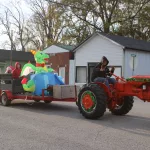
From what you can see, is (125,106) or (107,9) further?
(107,9)

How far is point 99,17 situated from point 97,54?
1580 cm

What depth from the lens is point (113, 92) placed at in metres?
9.33

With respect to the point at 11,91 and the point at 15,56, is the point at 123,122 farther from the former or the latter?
the point at 15,56

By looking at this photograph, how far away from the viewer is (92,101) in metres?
9.12

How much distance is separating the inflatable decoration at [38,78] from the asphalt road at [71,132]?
1485 mm

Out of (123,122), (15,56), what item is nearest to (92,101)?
(123,122)

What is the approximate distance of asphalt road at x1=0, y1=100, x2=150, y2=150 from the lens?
20.2ft

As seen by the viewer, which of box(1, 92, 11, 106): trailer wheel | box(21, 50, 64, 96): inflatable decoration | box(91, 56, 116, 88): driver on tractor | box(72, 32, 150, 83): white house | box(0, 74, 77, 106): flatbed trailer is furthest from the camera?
box(72, 32, 150, 83): white house

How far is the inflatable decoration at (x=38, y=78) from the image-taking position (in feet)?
37.4

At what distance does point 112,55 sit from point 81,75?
401 centimetres

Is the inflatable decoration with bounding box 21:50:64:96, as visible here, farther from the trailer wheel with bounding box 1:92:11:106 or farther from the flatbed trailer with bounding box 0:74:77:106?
the trailer wheel with bounding box 1:92:11:106

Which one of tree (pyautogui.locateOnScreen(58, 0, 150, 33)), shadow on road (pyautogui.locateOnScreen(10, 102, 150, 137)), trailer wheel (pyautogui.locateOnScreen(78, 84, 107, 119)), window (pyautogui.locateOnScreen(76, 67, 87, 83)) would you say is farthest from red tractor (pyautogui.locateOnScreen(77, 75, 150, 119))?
tree (pyautogui.locateOnScreen(58, 0, 150, 33))

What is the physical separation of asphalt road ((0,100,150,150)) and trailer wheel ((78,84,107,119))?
242mm

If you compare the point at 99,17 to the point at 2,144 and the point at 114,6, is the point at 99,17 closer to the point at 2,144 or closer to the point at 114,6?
the point at 114,6
